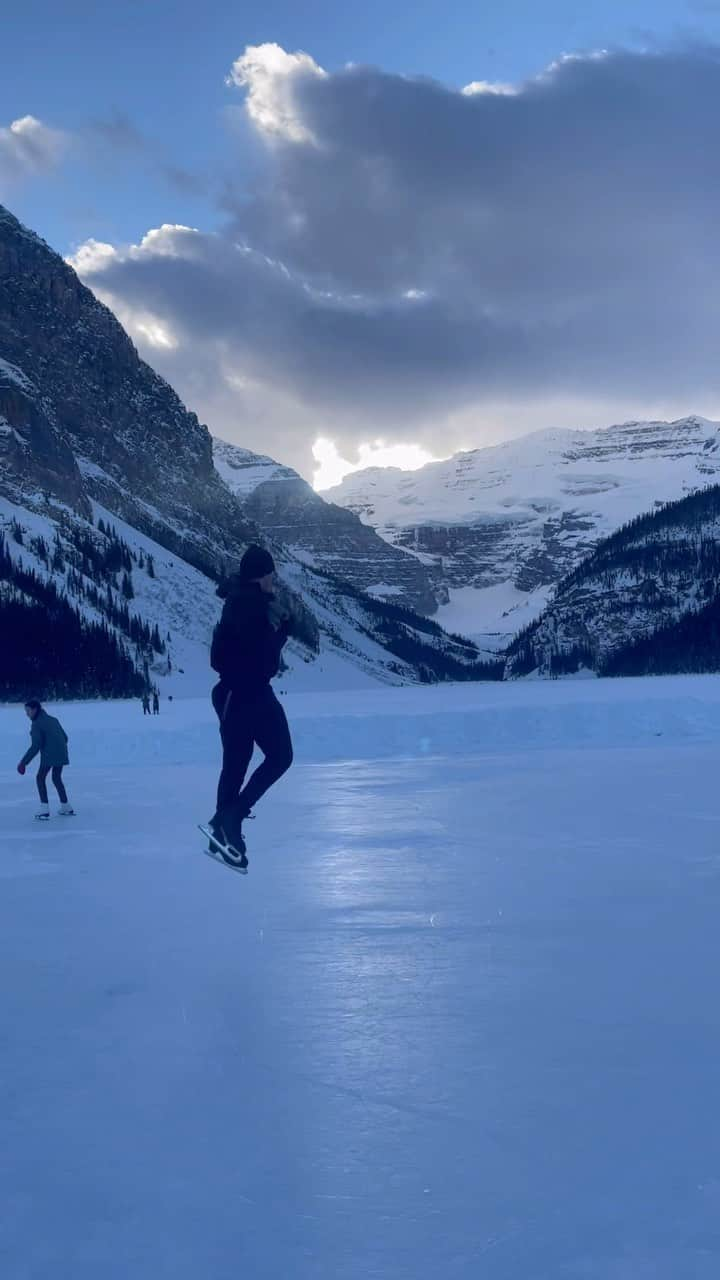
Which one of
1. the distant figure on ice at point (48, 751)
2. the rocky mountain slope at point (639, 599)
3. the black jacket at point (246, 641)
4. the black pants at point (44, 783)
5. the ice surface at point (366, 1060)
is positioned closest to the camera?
the ice surface at point (366, 1060)

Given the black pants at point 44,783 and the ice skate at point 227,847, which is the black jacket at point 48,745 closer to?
the black pants at point 44,783

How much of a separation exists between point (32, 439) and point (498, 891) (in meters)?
164

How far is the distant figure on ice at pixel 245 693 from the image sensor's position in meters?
7.74

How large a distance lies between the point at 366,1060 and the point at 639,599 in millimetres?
180014

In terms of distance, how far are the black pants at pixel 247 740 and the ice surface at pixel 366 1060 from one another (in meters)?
0.85

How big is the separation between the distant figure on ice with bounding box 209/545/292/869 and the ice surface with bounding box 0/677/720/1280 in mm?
747

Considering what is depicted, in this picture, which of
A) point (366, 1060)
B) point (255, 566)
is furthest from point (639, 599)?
point (366, 1060)

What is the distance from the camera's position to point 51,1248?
3.04 m

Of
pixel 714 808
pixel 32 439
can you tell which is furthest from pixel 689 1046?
pixel 32 439

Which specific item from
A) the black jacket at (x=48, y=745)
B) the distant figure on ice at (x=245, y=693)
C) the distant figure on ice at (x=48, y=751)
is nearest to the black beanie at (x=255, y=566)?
the distant figure on ice at (x=245, y=693)

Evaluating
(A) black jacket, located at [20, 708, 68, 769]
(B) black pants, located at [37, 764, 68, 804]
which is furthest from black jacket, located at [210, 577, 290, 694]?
(A) black jacket, located at [20, 708, 68, 769]

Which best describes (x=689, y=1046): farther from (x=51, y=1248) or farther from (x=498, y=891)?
(x=498, y=891)

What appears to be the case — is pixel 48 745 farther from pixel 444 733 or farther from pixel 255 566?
pixel 444 733

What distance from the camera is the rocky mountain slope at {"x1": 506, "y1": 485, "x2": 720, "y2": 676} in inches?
6275
